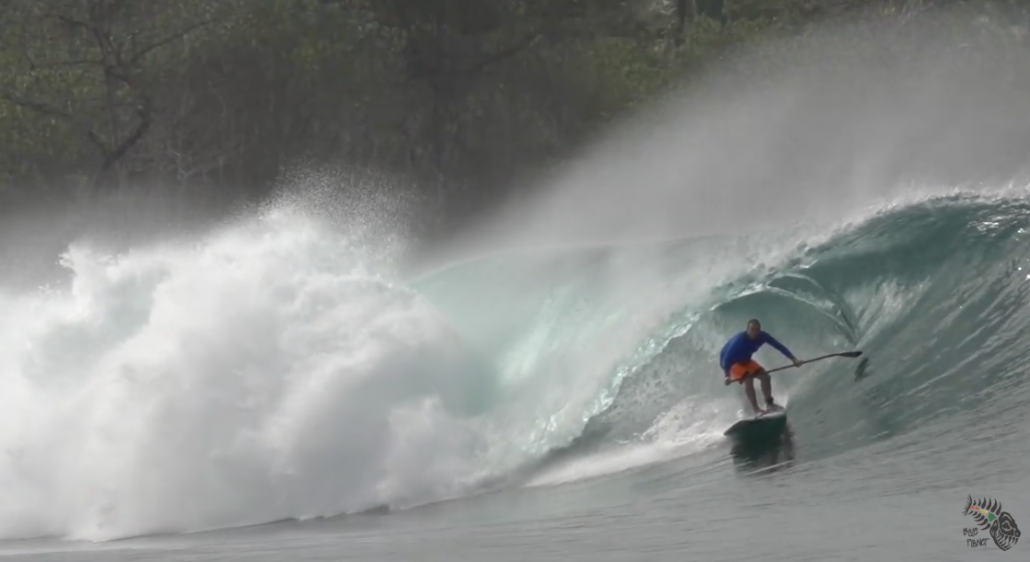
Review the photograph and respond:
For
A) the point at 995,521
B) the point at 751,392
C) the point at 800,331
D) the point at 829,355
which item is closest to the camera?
the point at 995,521

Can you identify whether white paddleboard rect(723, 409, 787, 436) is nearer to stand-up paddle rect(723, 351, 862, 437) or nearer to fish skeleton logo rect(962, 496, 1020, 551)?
stand-up paddle rect(723, 351, 862, 437)

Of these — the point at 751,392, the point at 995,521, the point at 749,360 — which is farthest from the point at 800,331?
the point at 995,521

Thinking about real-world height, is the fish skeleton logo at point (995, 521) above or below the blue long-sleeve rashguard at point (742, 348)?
below

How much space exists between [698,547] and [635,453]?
4.63m

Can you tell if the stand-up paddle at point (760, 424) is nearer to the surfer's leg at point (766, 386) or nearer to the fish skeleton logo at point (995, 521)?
the surfer's leg at point (766, 386)

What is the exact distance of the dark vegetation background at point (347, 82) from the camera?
1598 inches

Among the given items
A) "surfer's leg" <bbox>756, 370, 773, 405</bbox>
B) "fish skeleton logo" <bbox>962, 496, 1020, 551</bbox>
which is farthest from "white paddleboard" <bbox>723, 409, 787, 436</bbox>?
"fish skeleton logo" <bbox>962, 496, 1020, 551</bbox>

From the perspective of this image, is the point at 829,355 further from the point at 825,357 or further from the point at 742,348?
the point at 742,348

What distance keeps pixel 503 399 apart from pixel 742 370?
2.94m

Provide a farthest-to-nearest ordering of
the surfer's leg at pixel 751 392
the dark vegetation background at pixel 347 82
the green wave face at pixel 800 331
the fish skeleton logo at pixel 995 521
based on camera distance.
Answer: the dark vegetation background at pixel 347 82 → the green wave face at pixel 800 331 → the surfer's leg at pixel 751 392 → the fish skeleton logo at pixel 995 521

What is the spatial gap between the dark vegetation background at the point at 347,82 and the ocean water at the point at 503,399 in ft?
68.4

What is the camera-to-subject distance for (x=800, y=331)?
17.7 meters

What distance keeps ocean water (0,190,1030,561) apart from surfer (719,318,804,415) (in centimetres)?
44

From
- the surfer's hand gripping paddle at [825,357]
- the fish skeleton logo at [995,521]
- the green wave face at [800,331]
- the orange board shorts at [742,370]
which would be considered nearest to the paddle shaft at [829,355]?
the surfer's hand gripping paddle at [825,357]
